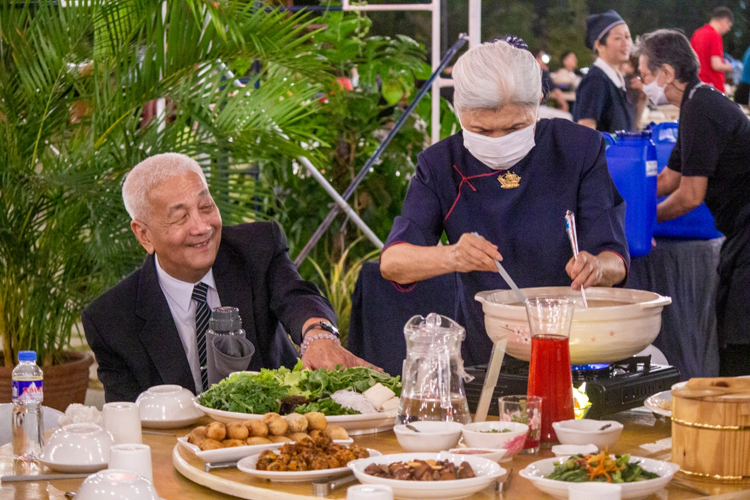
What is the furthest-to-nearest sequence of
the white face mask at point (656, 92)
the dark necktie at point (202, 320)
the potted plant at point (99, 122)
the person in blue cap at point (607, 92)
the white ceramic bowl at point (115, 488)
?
1. the person in blue cap at point (607, 92)
2. the white face mask at point (656, 92)
3. the potted plant at point (99, 122)
4. the dark necktie at point (202, 320)
5. the white ceramic bowl at point (115, 488)

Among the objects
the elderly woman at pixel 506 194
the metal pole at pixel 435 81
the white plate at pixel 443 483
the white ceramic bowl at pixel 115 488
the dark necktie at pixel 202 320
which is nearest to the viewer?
the white ceramic bowl at pixel 115 488

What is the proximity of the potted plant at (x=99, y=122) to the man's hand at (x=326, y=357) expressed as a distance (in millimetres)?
1877

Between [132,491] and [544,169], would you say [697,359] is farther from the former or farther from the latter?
[132,491]

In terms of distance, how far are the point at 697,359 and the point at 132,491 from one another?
3.38 meters

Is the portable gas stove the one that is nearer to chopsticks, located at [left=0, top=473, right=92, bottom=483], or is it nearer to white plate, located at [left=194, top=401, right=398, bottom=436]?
white plate, located at [left=194, top=401, right=398, bottom=436]

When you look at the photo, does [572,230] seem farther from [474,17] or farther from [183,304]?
[474,17]

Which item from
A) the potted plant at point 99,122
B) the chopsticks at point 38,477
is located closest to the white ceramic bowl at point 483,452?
the chopsticks at point 38,477

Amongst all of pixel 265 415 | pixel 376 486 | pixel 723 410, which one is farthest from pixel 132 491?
pixel 723 410

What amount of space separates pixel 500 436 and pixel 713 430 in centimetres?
35

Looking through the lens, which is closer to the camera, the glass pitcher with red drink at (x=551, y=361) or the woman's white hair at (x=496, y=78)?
the glass pitcher with red drink at (x=551, y=361)

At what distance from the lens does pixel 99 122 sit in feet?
13.7

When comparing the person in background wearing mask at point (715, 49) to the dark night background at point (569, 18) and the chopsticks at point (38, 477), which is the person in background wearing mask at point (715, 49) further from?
the chopsticks at point (38, 477)

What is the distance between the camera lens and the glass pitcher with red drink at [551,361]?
67.7 inches

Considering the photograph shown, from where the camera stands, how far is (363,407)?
6.20ft
